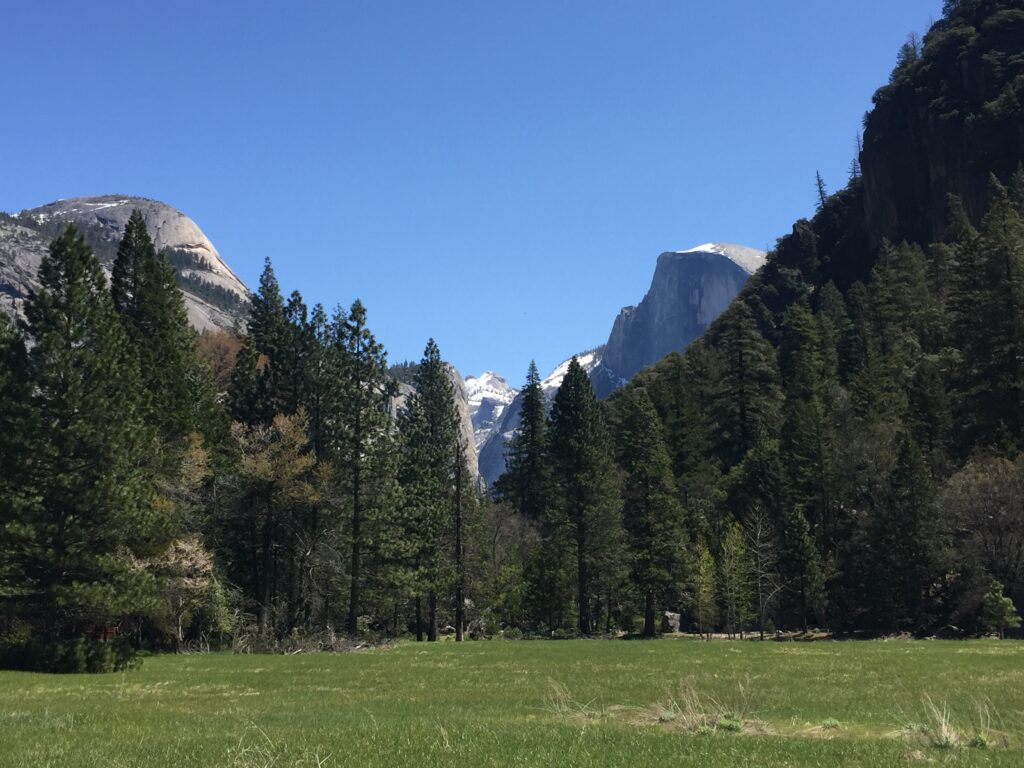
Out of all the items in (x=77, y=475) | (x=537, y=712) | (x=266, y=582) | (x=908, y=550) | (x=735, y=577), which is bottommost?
(x=537, y=712)

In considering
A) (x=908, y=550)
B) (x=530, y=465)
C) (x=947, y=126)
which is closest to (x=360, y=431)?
(x=908, y=550)

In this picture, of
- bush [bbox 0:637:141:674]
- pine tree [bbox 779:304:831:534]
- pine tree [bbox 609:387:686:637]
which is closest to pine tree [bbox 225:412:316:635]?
bush [bbox 0:637:141:674]

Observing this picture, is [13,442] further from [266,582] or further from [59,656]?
[266,582]

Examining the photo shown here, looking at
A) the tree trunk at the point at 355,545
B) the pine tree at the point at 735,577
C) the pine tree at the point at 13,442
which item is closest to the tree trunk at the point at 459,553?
the tree trunk at the point at 355,545

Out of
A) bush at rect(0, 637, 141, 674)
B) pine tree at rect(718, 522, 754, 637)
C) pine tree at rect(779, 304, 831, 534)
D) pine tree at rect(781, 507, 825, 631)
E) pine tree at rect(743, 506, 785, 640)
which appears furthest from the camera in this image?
pine tree at rect(779, 304, 831, 534)

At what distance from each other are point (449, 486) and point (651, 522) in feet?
57.6

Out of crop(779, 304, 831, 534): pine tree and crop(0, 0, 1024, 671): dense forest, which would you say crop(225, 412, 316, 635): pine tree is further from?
crop(779, 304, 831, 534): pine tree

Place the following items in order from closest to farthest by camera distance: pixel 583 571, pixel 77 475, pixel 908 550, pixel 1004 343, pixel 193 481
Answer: pixel 77 475 < pixel 193 481 < pixel 908 550 < pixel 1004 343 < pixel 583 571

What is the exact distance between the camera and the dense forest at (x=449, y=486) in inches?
1352

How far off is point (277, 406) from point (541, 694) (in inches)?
1710

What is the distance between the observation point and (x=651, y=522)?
60.9 meters

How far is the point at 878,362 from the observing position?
3167 inches

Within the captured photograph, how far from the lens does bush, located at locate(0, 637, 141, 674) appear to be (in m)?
32.4

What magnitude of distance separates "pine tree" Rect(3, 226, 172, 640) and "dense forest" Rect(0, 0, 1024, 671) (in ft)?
0.38
